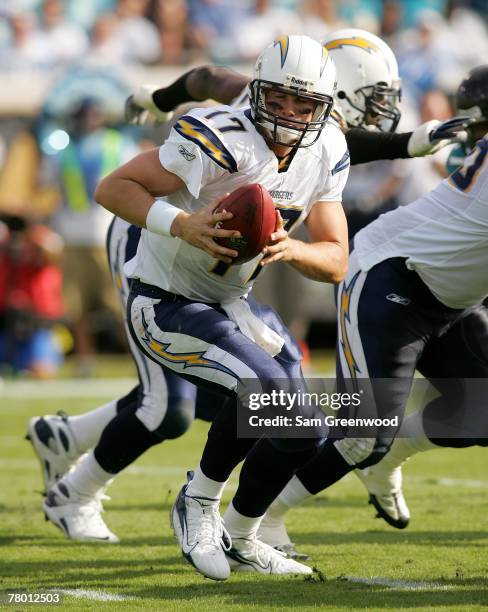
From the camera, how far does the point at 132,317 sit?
371cm

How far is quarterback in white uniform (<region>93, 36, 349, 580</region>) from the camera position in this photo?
3.42 metres

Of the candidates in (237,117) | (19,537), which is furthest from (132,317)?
(19,537)

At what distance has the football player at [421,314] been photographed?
3.89 metres

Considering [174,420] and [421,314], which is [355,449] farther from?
[174,420]

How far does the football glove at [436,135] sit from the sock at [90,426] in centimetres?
154

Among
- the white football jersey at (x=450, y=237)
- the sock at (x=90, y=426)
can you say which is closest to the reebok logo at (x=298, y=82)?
the white football jersey at (x=450, y=237)

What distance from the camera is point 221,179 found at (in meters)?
3.54

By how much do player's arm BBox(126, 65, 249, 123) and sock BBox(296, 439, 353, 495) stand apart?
1.44 m

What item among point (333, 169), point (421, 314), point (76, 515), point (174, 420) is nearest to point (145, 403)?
point (174, 420)

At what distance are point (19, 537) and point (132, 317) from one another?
1.13 m

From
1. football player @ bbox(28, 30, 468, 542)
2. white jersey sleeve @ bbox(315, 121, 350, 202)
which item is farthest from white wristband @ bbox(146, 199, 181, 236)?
football player @ bbox(28, 30, 468, 542)

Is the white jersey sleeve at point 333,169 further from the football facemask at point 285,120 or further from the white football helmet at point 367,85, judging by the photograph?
the white football helmet at point 367,85

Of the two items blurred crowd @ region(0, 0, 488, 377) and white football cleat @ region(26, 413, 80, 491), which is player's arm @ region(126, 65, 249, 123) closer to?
white football cleat @ region(26, 413, 80, 491)

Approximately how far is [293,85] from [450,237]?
0.78 metres
